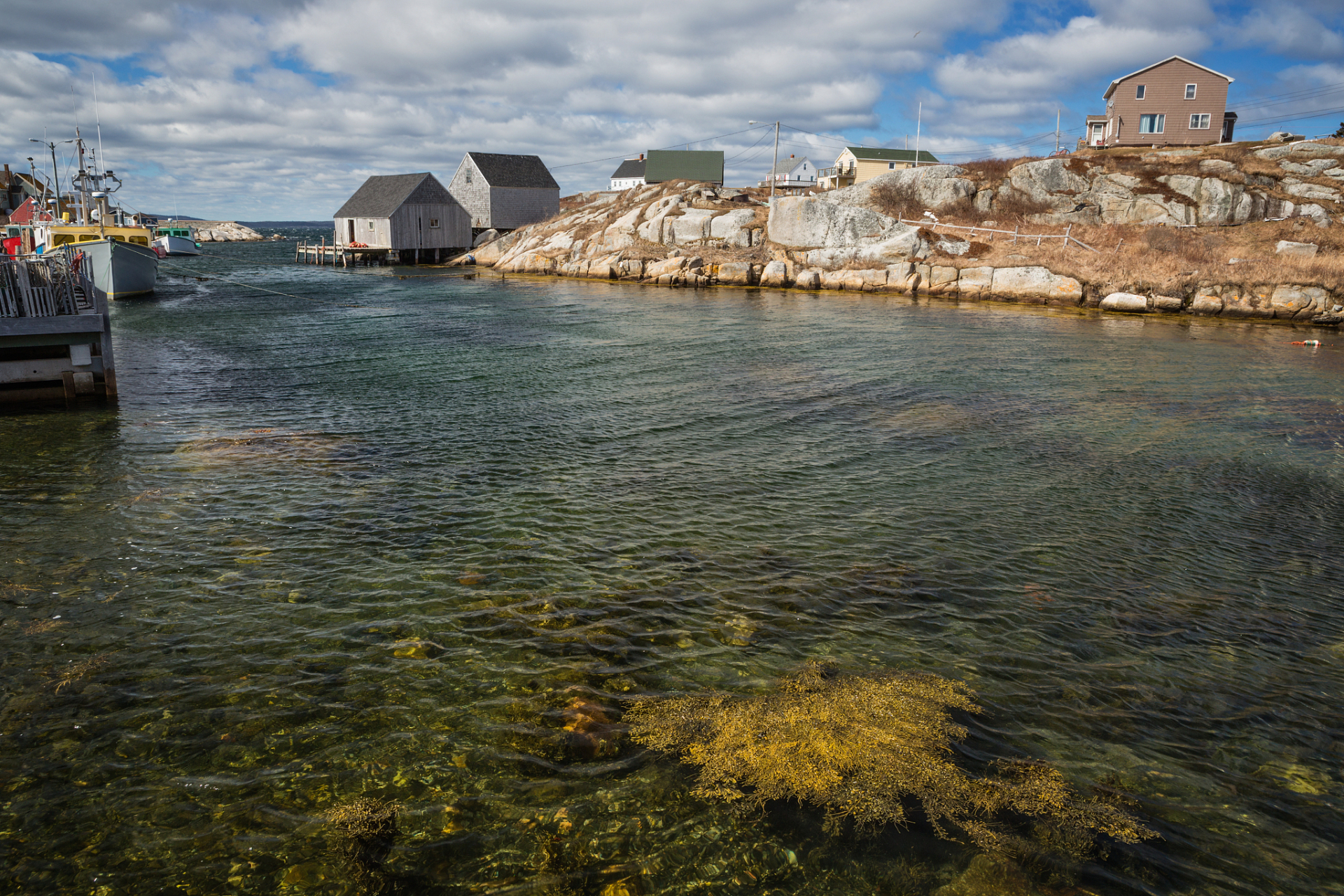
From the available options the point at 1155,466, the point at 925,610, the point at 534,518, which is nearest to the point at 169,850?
the point at 534,518

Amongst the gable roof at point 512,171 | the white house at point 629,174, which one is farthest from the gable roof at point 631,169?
the gable roof at point 512,171

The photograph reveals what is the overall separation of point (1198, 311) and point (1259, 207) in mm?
14023

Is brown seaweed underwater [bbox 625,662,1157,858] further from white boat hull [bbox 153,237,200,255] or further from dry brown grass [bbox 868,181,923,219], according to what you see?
white boat hull [bbox 153,237,200,255]

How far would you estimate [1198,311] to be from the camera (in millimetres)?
38094

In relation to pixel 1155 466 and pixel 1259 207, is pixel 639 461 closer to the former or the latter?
pixel 1155 466

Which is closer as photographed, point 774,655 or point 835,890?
point 835,890

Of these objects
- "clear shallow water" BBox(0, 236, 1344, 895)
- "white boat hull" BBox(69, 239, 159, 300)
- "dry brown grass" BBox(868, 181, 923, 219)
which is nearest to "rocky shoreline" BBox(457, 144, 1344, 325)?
"dry brown grass" BBox(868, 181, 923, 219)

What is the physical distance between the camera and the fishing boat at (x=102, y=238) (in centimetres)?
3981

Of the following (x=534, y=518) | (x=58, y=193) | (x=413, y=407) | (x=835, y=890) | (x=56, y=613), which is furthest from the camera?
(x=58, y=193)

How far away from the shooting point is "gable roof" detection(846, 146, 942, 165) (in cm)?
8244

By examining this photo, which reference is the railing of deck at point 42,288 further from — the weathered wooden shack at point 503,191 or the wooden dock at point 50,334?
the weathered wooden shack at point 503,191

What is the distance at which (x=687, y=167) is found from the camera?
3039 inches

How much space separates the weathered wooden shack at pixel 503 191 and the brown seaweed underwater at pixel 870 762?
7635 cm

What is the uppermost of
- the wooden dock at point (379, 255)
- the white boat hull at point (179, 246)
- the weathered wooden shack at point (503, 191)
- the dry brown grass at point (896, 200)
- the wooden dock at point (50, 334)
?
the weathered wooden shack at point (503, 191)
